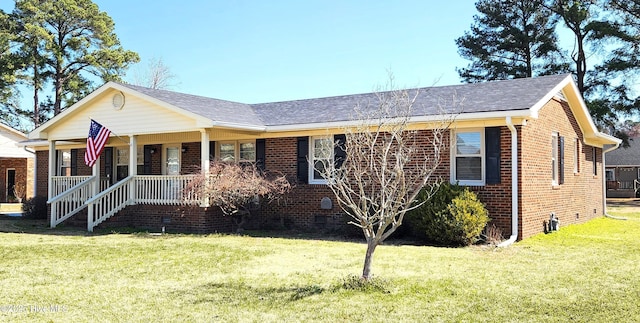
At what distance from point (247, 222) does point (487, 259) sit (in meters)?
7.50

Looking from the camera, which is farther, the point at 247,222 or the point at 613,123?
the point at 613,123

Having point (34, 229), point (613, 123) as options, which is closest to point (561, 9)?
point (613, 123)

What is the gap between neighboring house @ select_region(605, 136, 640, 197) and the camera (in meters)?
38.3

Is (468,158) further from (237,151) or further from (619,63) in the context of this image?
(619,63)

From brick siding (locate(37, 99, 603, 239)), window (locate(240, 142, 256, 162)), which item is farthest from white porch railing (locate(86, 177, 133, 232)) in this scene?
window (locate(240, 142, 256, 162))

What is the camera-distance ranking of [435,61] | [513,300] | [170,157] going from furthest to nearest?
[170,157] → [435,61] → [513,300]

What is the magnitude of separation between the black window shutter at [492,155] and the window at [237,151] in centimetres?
691

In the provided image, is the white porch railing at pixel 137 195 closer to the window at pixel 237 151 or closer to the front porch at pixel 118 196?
the front porch at pixel 118 196

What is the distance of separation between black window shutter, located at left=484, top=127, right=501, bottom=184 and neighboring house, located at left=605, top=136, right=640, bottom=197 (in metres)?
29.6

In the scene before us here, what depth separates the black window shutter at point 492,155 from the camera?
41.2ft

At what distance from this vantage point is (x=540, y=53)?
33094 mm

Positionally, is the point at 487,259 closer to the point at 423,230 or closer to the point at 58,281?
the point at 423,230

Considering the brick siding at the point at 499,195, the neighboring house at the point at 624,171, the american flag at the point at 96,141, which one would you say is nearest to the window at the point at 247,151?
the brick siding at the point at 499,195

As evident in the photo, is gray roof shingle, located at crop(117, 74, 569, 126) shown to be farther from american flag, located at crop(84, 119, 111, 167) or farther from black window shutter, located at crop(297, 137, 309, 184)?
american flag, located at crop(84, 119, 111, 167)
